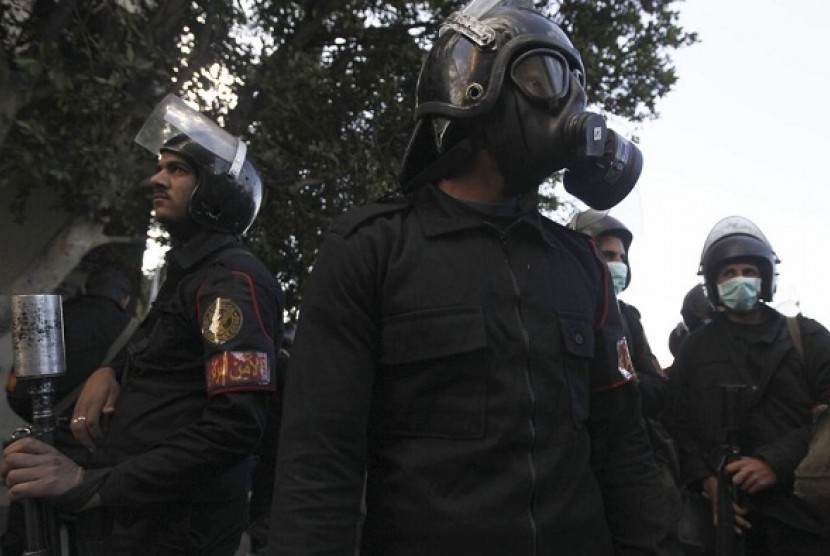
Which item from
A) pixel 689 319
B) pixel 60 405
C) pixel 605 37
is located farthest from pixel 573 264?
pixel 605 37

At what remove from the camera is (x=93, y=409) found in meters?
2.72

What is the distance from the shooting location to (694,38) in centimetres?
1016

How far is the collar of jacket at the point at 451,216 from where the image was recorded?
1.69 meters

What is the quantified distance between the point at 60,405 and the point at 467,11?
2.95m

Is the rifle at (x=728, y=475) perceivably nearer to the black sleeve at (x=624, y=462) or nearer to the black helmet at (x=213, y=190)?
the black sleeve at (x=624, y=462)

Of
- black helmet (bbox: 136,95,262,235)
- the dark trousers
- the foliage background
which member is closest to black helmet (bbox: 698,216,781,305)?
the dark trousers

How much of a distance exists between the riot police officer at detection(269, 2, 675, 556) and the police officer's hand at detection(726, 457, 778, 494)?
6.76 ft

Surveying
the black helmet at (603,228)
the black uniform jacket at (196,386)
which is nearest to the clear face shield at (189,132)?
the black uniform jacket at (196,386)

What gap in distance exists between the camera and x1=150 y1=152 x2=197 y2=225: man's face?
3.02m

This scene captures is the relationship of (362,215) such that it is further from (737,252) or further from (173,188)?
(737,252)

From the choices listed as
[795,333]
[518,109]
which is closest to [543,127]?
[518,109]

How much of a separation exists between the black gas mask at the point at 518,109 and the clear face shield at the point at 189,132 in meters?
1.47

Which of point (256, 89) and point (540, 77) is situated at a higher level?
point (256, 89)

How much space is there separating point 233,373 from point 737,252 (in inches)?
107
